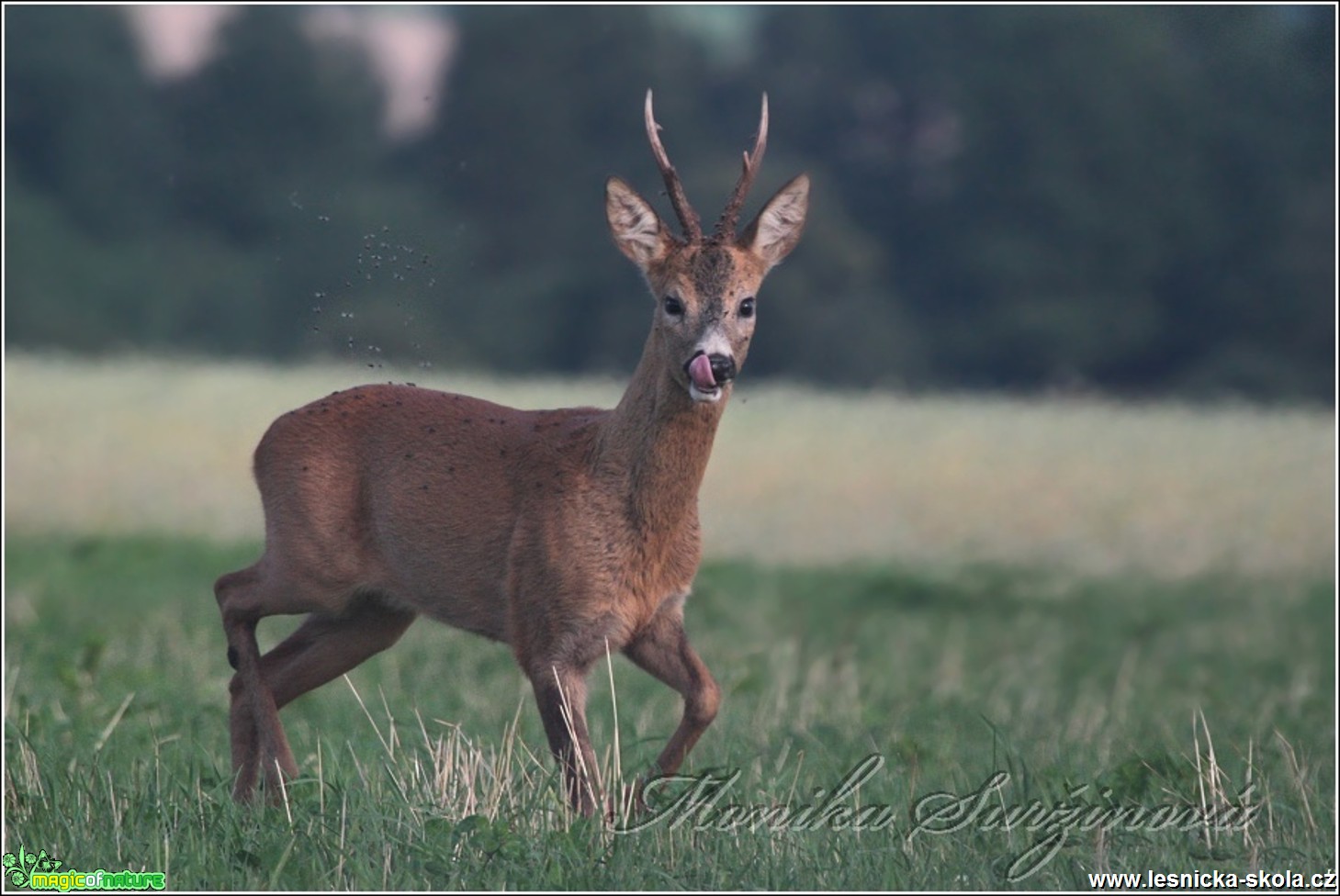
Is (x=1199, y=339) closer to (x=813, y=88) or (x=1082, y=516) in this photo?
(x=813, y=88)

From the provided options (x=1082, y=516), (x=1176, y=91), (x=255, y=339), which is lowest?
(x=1082, y=516)

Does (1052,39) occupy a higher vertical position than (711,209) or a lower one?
higher

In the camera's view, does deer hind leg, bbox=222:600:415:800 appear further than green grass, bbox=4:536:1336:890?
Yes

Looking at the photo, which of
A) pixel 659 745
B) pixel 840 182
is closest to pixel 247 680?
pixel 659 745

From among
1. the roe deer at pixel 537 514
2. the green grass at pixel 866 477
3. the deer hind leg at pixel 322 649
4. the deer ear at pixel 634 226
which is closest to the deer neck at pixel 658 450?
the roe deer at pixel 537 514

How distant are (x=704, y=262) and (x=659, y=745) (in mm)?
2465

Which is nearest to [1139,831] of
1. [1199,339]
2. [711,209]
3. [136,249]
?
[711,209]

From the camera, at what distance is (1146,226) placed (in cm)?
4219

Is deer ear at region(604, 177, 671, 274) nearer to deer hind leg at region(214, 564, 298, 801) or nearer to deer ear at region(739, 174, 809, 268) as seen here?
deer ear at region(739, 174, 809, 268)

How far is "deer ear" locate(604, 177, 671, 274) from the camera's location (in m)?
6.64

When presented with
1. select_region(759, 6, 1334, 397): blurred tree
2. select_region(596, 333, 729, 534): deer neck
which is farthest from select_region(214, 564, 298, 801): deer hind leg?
select_region(759, 6, 1334, 397): blurred tree

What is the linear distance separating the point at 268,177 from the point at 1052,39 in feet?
114

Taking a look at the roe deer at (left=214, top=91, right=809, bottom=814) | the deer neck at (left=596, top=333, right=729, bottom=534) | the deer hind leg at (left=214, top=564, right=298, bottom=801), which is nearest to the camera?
the roe deer at (left=214, top=91, right=809, bottom=814)

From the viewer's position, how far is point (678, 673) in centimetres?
690
